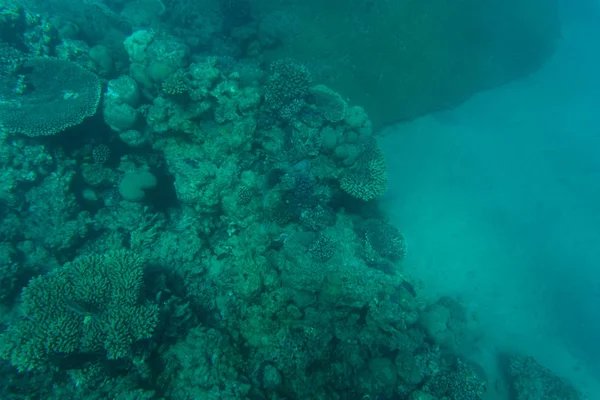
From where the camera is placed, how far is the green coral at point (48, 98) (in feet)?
19.3

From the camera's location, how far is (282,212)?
6500 mm

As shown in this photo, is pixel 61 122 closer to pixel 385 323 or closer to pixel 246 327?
pixel 246 327

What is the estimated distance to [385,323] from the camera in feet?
19.0

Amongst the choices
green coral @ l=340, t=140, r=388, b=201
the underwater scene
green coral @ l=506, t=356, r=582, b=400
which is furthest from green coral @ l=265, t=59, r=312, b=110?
green coral @ l=506, t=356, r=582, b=400

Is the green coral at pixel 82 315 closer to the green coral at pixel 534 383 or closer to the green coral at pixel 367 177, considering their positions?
the green coral at pixel 367 177

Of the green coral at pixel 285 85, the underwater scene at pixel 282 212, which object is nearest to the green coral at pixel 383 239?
the underwater scene at pixel 282 212

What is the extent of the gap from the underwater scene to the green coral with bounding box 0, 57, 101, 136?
47mm

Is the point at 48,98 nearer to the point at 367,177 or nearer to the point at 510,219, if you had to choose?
the point at 367,177

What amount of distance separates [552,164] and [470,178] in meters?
4.70

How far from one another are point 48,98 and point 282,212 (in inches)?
225

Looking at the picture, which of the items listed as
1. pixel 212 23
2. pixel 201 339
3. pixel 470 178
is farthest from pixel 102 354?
pixel 470 178

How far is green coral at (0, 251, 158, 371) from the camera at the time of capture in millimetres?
4012

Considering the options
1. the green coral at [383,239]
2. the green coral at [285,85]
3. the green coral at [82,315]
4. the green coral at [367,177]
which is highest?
the green coral at [285,85]

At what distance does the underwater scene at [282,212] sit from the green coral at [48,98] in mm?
47
